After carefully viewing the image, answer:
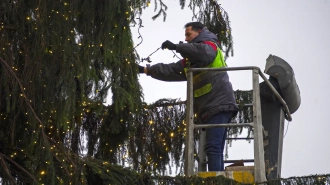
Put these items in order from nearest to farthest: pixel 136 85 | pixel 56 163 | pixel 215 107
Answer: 1. pixel 56 163
2. pixel 215 107
3. pixel 136 85

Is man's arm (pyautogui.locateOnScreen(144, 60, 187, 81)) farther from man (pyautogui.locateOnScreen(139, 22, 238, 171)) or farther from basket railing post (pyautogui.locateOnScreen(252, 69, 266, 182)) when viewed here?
basket railing post (pyautogui.locateOnScreen(252, 69, 266, 182))

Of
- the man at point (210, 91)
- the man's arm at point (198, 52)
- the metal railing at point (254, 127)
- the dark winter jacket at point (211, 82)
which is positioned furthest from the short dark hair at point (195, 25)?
the metal railing at point (254, 127)

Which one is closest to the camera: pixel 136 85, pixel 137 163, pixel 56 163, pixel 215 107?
pixel 56 163

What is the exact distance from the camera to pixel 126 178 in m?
10.8

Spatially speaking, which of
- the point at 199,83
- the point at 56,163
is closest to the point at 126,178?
the point at 56,163

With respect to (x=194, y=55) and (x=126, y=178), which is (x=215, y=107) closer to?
(x=194, y=55)

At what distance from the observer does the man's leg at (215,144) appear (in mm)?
11398

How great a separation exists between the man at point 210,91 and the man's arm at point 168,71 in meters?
0.13

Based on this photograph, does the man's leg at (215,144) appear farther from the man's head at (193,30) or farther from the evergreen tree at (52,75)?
the man's head at (193,30)

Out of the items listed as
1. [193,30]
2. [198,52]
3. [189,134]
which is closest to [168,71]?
[193,30]

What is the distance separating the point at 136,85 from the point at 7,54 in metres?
1.74

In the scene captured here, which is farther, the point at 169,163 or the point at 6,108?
the point at 169,163

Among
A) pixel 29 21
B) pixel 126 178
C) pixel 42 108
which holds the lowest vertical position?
pixel 126 178

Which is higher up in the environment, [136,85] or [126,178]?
[136,85]
